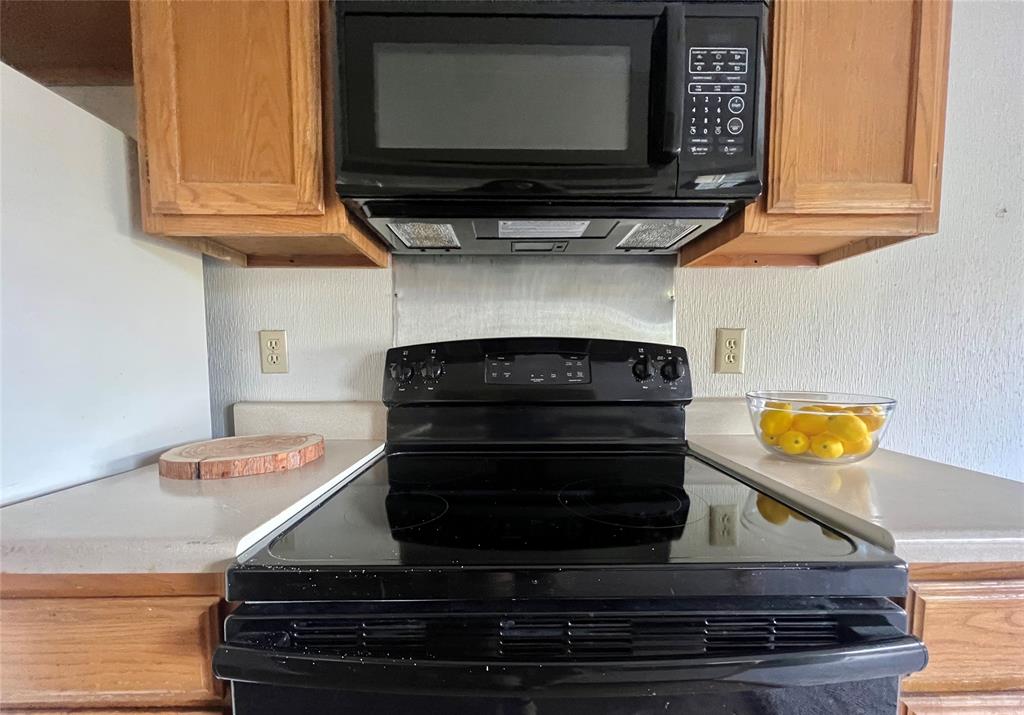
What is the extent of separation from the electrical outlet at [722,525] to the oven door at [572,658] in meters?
0.09

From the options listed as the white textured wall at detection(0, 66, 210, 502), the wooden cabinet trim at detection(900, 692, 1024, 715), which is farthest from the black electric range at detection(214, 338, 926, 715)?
the white textured wall at detection(0, 66, 210, 502)

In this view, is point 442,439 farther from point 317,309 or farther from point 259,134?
point 259,134

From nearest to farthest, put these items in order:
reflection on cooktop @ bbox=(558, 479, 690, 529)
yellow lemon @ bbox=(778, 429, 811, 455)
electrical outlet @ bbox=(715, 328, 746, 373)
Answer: reflection on cooktop @ bbox=(558, 479, 690, 529) → yellow lemon @ bbox=(778, 429, 811, 455) → electrical outlet @ bbox=(715, 328, 746, 373)

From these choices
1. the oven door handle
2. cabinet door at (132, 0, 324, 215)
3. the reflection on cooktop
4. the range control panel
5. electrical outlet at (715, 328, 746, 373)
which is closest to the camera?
the oven door handle

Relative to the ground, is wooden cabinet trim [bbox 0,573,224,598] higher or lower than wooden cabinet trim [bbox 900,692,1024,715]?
higher

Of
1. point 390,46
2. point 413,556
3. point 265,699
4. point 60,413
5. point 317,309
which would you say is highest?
point 390,46

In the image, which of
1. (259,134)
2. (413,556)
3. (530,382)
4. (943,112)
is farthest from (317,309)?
(943,112)

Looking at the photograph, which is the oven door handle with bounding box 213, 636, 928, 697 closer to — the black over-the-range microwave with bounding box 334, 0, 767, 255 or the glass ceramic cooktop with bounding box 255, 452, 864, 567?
Answer: the glass ceramic cooktop with bounding box 255, 452, 864, 567

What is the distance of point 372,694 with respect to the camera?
0.53m

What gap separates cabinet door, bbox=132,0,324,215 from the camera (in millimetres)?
802

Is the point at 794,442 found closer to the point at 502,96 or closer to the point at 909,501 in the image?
the point at 909,501

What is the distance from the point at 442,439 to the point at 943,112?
1.11m

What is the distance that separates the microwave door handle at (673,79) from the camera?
2.51ft

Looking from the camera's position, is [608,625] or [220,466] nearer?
[608,625]
